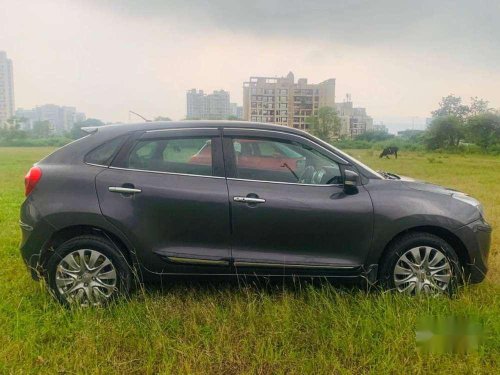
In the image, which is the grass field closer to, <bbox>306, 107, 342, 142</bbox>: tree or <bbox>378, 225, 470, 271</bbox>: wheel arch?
<bbox>378, 225, 470, 271</bbox>: wheel arch

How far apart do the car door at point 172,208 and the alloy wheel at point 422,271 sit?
4.74 feet

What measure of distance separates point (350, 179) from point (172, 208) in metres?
1.43

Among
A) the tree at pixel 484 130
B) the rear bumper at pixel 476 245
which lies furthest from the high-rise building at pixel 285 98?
the tree at pixel 484 130

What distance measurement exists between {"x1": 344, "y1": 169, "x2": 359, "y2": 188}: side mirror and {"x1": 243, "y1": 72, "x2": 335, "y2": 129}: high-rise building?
35.0 ft

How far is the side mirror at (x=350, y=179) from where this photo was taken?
3038 mm

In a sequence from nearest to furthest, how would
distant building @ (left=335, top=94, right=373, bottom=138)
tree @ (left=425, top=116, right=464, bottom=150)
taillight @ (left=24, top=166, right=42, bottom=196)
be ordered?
1. taillight @ (left=24, top=166, right=42, bottom=196)
2. tree @ (left=425, top=116, right=464, bottom=150)
3. distant building @ (left=335, top=94, right=373, bottom=138)

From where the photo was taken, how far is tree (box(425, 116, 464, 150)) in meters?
42.0

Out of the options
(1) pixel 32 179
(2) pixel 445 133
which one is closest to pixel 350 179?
(1) pixel 32 179

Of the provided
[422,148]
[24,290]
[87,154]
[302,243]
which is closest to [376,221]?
[302,243]

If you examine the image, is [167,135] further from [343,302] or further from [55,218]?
[343,302]

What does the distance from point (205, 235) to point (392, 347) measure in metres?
1.55

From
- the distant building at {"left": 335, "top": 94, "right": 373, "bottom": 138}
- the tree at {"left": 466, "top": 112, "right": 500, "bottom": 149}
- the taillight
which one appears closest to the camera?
the taillight

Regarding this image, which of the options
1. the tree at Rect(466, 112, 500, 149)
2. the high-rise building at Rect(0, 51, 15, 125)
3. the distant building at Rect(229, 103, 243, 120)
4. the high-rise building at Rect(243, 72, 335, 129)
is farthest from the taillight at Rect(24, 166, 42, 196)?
the high-rise building at Rect(0, 51, 15, 125)

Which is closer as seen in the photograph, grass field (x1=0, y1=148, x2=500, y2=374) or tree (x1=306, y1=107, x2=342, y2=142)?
grass field (x1=0, y1=148, x2=500, y2=374)
